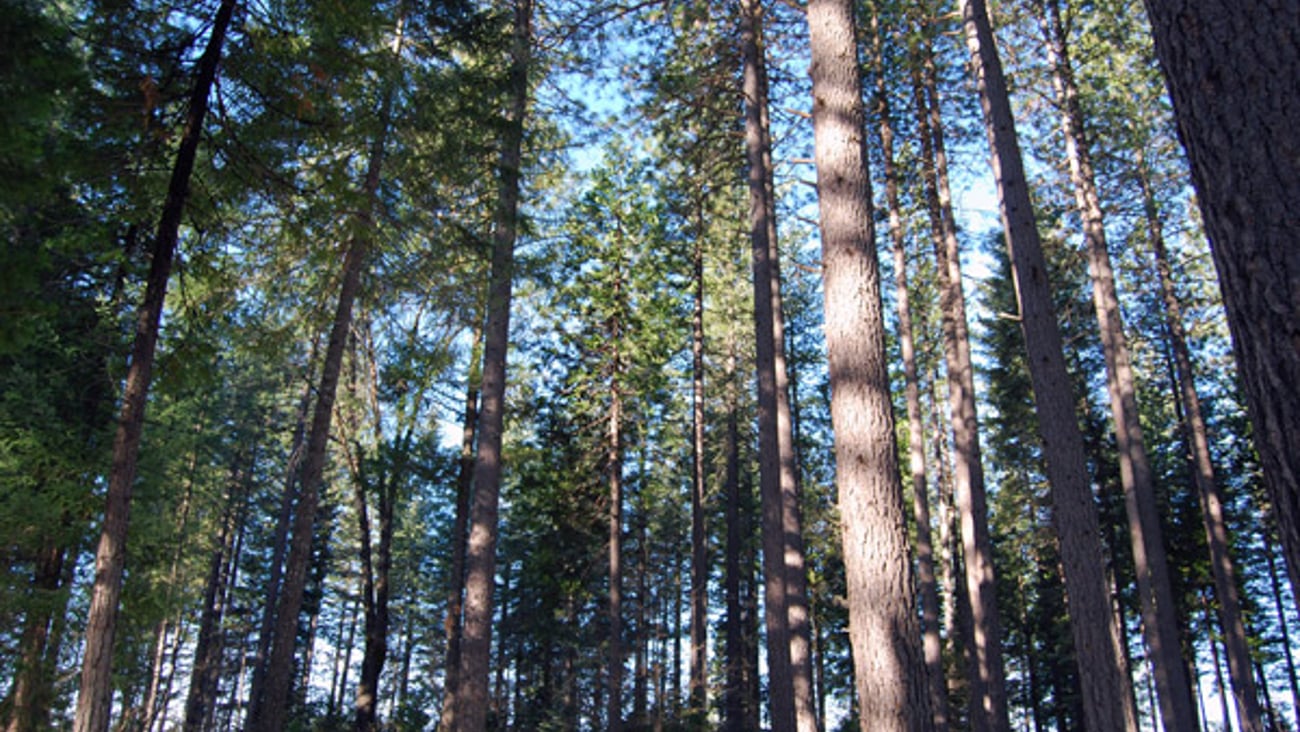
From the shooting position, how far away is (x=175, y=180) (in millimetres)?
6785

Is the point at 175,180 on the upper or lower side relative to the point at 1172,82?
upper

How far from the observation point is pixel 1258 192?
1987 millimetres

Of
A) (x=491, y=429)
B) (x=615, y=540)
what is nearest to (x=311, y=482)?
(x=491, y=429)

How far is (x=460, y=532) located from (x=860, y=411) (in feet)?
36.0

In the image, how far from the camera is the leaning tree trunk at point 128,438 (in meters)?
5.71

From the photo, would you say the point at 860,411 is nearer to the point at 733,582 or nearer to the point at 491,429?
the point at 491,429

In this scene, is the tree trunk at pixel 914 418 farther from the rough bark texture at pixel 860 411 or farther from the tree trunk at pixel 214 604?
the tree trunk at pixel 214 604

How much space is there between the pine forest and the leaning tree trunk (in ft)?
0.11

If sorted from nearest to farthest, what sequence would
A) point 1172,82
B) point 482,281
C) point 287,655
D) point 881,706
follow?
point 1172,82
point 881,706
point 287,655
point 482,281

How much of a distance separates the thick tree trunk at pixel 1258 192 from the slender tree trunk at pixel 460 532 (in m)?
12.0

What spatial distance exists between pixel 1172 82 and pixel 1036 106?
12.6 metres

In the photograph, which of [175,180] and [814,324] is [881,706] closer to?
[175,180]

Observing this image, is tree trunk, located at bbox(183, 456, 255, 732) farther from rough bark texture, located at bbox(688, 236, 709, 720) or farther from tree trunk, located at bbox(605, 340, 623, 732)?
rough bark texture, located at bbox(688, 236, 709, 720)

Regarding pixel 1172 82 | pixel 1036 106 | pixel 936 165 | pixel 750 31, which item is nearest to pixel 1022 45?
pixel 1036 106
